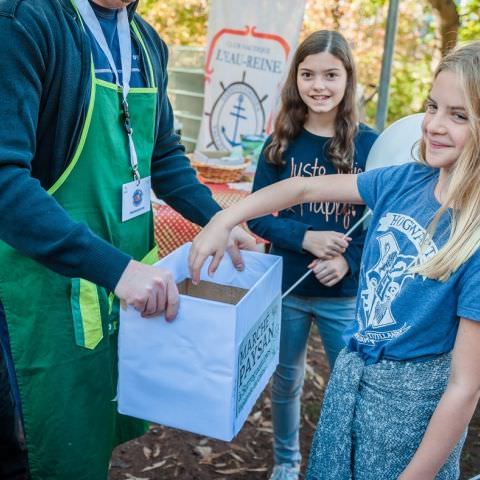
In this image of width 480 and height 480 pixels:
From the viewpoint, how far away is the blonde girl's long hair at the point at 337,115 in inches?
85.1

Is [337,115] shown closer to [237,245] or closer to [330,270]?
[330,270]

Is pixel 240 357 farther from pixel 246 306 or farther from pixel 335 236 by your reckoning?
pixel 335 236

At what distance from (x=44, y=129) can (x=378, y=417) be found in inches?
38.2

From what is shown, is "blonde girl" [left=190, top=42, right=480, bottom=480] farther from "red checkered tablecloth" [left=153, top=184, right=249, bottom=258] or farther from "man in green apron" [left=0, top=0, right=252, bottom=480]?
"red checkered tablecloth" [left=153, top=184, right=249, bottom=258]

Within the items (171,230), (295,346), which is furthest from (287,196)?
(171,230)

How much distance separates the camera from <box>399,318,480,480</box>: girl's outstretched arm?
122 cm

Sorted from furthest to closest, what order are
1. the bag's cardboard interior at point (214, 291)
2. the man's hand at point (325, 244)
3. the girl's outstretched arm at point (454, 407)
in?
the man's hand at point (325, 244), the bag's cardboard interior at point (214, 291), the girl's outstretched arm at point (454, 407)

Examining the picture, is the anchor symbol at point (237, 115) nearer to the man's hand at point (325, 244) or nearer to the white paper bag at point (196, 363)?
the man's hand at point (325, 244)

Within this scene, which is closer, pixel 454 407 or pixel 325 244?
pixel 454 407

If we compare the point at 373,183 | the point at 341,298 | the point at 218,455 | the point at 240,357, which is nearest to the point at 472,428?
the point at 218,455

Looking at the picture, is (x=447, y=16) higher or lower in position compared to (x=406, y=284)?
higher

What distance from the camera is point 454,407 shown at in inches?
48.4

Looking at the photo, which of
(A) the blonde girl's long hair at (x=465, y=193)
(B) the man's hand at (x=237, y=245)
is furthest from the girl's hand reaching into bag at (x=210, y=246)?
(A) the blonde girl's long hair at (x=465, y=193)

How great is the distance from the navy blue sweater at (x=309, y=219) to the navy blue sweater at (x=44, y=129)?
0.92 meters
